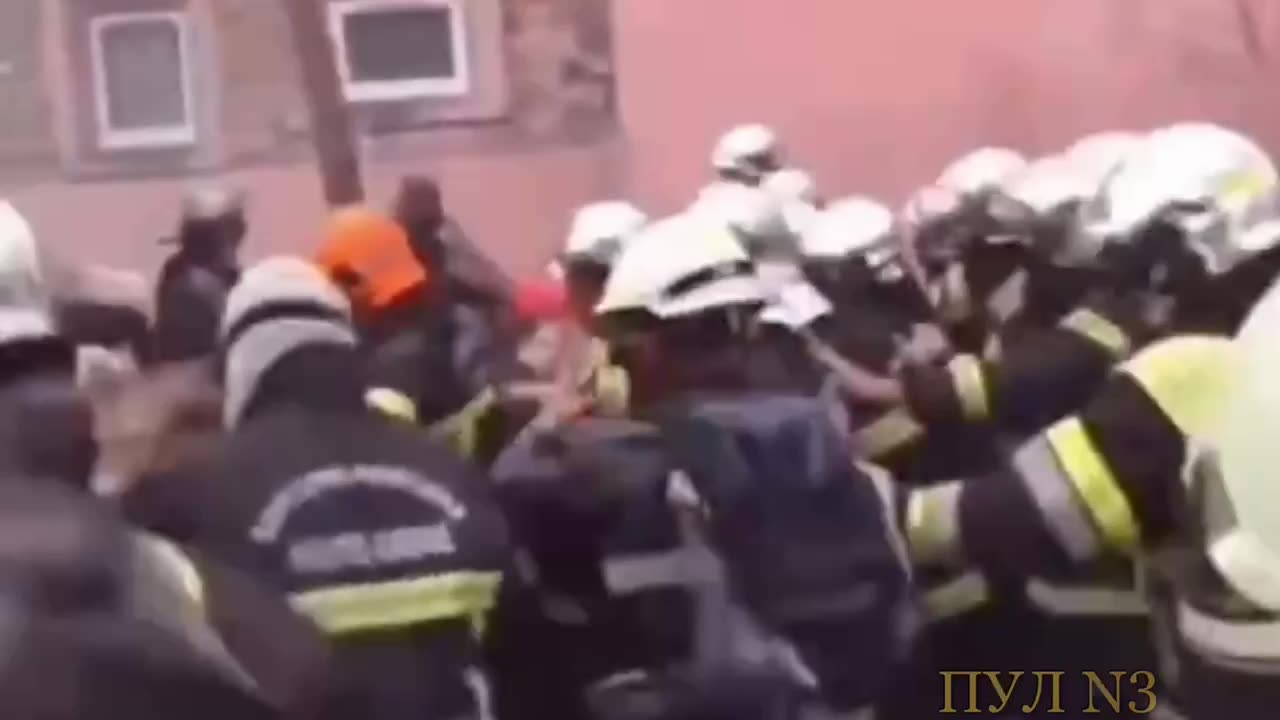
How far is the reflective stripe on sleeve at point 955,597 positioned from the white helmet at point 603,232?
1277 millimetres

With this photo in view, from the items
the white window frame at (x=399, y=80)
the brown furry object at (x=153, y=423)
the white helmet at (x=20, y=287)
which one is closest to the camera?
the white helmet at (x=20, y=287)

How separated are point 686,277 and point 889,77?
12.3ft

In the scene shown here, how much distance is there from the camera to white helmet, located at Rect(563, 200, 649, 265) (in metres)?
4.21

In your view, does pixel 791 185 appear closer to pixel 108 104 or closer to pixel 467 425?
pixel 467 425

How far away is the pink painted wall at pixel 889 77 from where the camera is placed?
247 inches

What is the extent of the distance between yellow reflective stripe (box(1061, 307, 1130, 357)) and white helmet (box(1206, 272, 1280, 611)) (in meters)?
1.13

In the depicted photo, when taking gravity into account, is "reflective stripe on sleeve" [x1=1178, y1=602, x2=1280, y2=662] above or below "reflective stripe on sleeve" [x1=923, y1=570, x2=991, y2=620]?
above

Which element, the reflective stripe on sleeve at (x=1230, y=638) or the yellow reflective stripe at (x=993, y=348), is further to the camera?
the yellow reflective stripe at (x=993, y=348)

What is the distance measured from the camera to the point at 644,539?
268 centimetres

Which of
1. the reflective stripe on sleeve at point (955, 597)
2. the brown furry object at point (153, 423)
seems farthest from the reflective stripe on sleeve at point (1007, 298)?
the brown furry object at point (153, 423)

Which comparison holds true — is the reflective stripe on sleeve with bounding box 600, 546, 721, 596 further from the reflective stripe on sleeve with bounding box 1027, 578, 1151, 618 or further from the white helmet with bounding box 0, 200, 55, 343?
the white helmet with bounding box 0, 200, 55, 343

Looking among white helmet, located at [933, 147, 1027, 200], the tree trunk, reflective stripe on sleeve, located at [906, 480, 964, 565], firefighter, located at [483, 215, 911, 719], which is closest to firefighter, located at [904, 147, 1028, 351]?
white helmet, located at [933, 147, 1027, 200]

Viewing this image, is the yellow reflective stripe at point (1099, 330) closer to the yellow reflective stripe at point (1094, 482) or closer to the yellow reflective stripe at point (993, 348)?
the yellow reflective stripe at point (993, 348)

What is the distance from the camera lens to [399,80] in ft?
20.6
